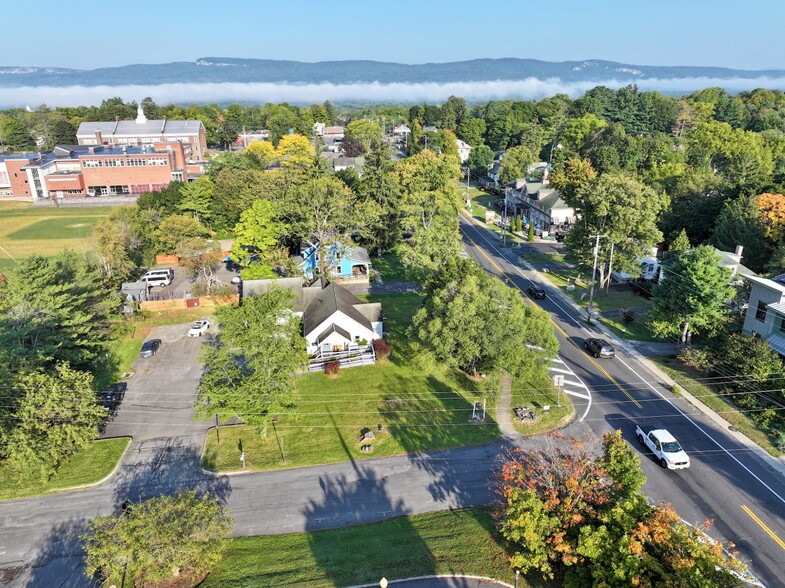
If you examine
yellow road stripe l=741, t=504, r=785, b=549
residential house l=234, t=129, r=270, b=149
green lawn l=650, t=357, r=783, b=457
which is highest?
residential house l=234, t=129, r=270, b=149

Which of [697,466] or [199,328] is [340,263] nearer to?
[199,328]

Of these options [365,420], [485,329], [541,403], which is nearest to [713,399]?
[541,403]

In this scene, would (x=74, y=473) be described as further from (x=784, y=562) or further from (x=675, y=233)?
(x=675, y=233)

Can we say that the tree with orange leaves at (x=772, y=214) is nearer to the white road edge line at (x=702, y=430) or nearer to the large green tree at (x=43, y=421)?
the white road edge line at (x=702, y=430)

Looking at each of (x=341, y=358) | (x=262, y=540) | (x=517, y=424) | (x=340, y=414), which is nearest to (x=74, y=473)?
(x=262, y=540)

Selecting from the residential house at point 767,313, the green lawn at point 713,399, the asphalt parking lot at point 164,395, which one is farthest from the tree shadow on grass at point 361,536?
the residential house at point 767,313

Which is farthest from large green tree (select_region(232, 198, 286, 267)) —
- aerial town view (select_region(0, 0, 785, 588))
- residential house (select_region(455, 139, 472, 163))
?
residential house (select_region(455, 139, 472, 163))

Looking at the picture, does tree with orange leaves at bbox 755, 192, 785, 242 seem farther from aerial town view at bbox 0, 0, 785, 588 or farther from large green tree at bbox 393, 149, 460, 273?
large green tree at bbox 393, 149, 460, 273
